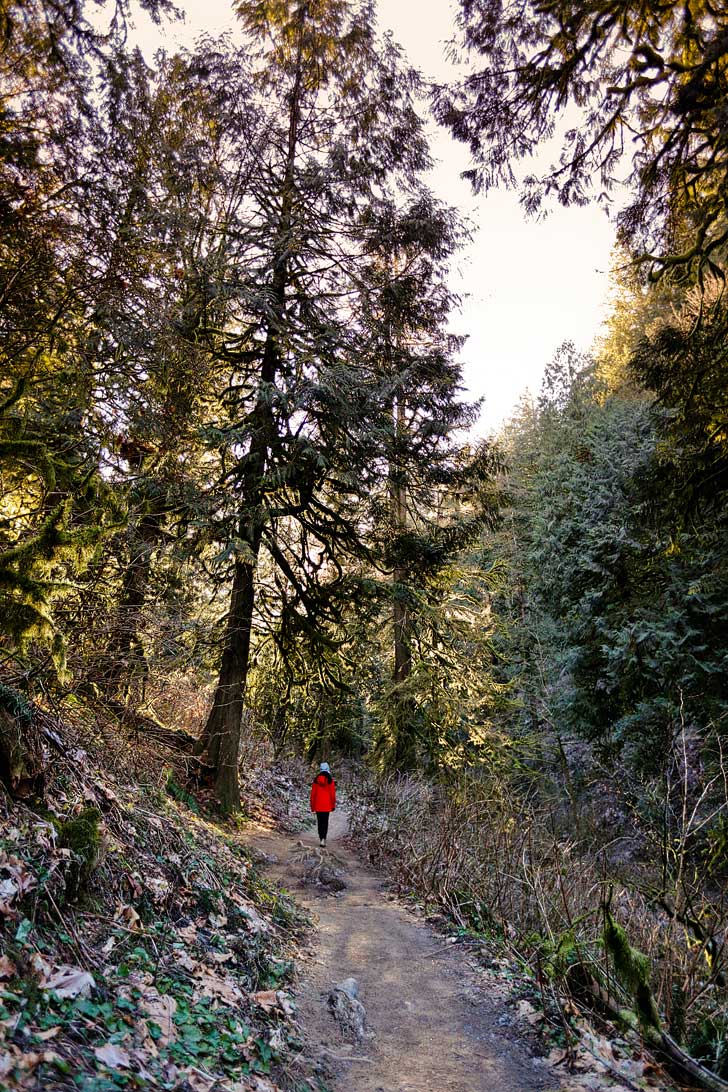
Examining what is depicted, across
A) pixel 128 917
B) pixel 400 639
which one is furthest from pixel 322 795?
pixel 128 917

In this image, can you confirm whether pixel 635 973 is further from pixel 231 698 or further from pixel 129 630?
pixel 231 698

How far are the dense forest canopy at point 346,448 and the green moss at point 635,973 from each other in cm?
3

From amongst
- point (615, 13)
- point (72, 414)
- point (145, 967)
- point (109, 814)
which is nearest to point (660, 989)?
point (145, 967)

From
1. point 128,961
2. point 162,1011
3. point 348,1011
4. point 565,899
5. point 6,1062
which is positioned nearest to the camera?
point 6,1062

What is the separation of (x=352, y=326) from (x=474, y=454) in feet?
11.1

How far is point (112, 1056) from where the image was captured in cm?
251

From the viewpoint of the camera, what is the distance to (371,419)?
31.3 ft

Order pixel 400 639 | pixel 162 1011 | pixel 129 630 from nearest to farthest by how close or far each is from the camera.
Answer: pixel 162 1011 → pixel 129 630 → pixel 400 639

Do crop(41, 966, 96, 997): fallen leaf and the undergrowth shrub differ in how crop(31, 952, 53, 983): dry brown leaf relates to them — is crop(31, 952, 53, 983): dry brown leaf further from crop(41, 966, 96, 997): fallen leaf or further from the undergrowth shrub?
the undergrowth shrub

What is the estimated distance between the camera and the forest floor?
394cm

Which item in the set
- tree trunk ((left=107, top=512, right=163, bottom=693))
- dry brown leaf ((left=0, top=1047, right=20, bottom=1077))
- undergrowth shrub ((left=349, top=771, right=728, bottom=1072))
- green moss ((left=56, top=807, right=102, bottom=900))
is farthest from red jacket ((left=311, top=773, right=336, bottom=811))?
dry brown leaf ((left=0, top=1047, right=20, bottom=1077))

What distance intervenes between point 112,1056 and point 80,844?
57.7 inches

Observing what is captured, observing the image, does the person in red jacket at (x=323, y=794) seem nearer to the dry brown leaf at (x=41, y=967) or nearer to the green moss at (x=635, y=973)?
the green moss at (x=635, y=973)

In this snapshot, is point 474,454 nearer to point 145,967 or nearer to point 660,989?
point 660,989
